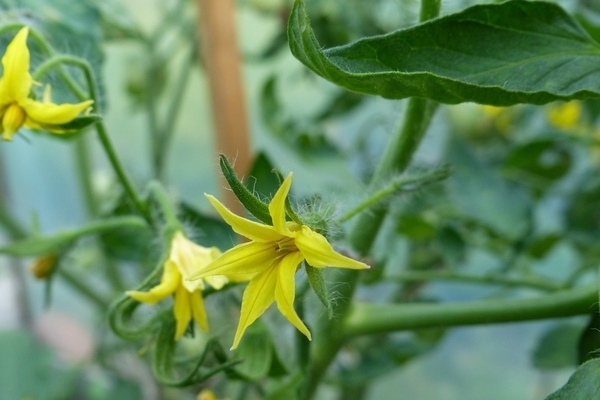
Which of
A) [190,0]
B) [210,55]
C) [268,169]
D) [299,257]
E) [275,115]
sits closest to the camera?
[299,257]

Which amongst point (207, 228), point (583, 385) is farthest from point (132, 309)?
point (583, 385)

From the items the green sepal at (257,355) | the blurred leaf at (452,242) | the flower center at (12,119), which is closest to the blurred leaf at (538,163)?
the blurred leaf at (452,242)

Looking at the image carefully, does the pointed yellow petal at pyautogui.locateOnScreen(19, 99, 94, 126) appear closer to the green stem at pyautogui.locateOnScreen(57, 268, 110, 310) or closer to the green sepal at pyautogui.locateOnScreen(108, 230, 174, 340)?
the green sepal at pyautogui.locateOnScreen(108, 230, 174, 340)

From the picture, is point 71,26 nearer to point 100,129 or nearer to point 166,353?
point 100,129

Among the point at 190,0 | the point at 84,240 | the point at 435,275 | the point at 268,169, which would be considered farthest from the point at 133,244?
the point at 190,0

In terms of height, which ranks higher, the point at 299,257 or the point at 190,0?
the point at 190,0

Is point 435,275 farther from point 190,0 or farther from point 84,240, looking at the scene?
point 190,0
